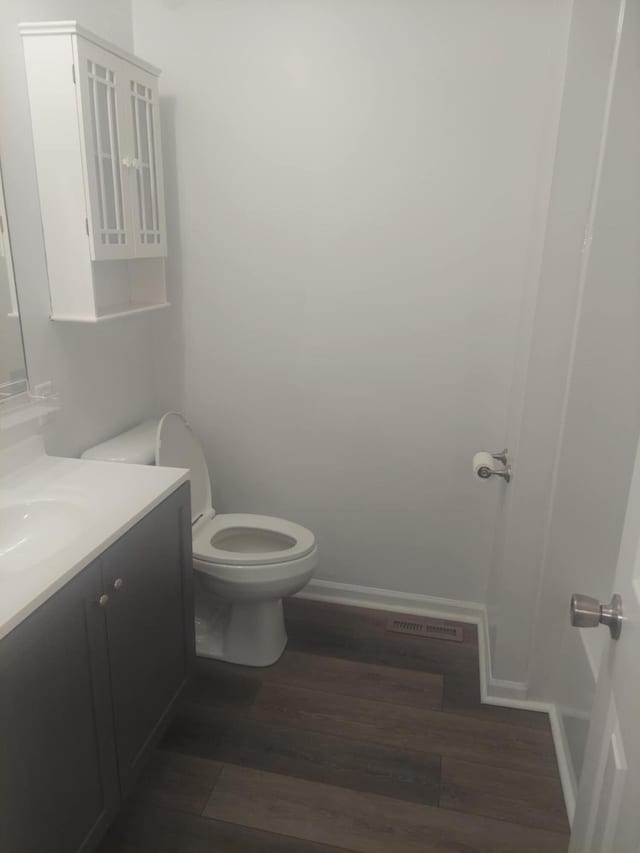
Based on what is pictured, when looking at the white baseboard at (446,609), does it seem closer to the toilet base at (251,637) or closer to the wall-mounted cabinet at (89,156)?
the toilet base at (251,637)

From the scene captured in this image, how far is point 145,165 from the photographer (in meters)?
2.12

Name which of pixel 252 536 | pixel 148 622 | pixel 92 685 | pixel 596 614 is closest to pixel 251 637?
pixel 252 536

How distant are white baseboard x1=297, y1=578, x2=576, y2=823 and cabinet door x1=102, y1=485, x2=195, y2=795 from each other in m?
0.90

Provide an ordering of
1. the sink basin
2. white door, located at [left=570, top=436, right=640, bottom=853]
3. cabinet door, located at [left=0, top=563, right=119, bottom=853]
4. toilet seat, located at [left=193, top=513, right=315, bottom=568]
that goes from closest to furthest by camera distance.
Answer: white door, located at [left=570, top=436, right=640, bottom=853] → cabinet door, located at [left=0, top=563, right=119, bottom=853] → the sink basin → toilet seat, located at [left=193, top=513, right=315, bottom=568]

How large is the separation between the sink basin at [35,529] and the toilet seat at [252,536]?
64 cm

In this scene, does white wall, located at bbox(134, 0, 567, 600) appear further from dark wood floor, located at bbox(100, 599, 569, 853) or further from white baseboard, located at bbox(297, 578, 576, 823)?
dark wood floor, located at bbox(100, 599, 569, 853)

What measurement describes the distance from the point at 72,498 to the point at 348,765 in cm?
115

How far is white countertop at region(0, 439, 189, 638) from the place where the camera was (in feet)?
4.04

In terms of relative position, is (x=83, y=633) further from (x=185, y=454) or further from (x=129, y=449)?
(x=185, y=454)

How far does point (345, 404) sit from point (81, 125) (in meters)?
1.31

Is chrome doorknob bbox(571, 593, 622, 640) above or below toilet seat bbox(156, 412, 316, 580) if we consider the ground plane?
above

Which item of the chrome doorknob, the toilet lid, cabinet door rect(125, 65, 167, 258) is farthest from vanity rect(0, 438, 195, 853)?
the chrome doorknob

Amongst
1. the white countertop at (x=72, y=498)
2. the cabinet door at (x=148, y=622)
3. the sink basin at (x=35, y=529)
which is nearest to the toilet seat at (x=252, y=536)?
the cabinet door at (x=148, y=622)

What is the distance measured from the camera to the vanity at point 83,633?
1206mm
